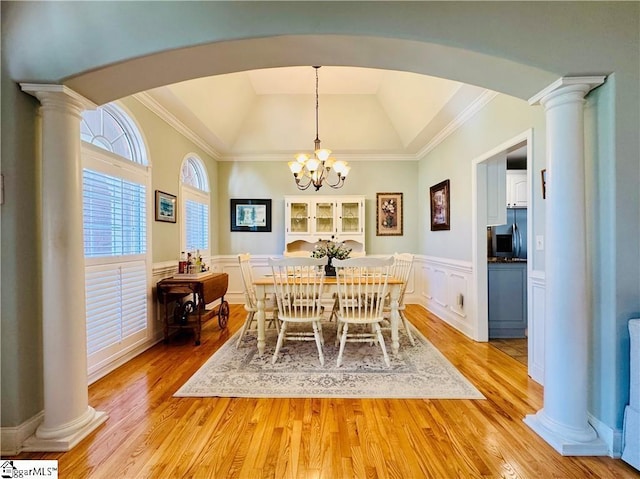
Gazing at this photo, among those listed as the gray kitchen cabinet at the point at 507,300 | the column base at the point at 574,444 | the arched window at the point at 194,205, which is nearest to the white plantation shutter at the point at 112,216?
the arched window at the point at 194,205

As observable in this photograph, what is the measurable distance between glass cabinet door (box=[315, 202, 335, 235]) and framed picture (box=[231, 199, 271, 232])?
2.92 feet

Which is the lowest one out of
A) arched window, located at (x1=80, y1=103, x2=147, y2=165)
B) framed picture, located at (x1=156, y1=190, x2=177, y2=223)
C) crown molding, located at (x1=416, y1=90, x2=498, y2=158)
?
framed picture, located at (x1=156, y1=190, x2=177, y2=223)

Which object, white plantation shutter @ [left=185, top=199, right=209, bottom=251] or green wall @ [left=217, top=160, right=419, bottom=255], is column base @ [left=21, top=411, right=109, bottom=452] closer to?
→ white plantation shutter @ [left=185, top=199, right=209, bottom=251]

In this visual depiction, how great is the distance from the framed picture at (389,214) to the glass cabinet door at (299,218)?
1261 millimetres

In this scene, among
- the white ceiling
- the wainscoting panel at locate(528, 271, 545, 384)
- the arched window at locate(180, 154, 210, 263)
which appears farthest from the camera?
the arched window at locate(180, 154, 210, 263)

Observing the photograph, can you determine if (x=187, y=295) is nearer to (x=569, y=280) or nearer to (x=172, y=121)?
(x=172, y=121)

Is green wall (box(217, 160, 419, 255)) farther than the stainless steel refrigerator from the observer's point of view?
Yes

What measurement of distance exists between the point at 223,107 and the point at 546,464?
4.59 metres

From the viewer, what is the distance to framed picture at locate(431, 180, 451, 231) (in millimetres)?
4080

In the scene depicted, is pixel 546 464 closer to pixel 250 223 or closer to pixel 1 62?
pixel 1 62

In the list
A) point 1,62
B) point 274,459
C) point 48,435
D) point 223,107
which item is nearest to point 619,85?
point 274,459

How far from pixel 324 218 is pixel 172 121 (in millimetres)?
2597

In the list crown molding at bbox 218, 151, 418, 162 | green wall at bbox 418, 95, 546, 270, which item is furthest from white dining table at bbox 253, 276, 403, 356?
crown molding at bbox 218, 151, 418, 162

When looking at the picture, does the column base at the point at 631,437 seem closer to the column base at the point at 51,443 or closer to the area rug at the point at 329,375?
the area rug at the point at 329,375
